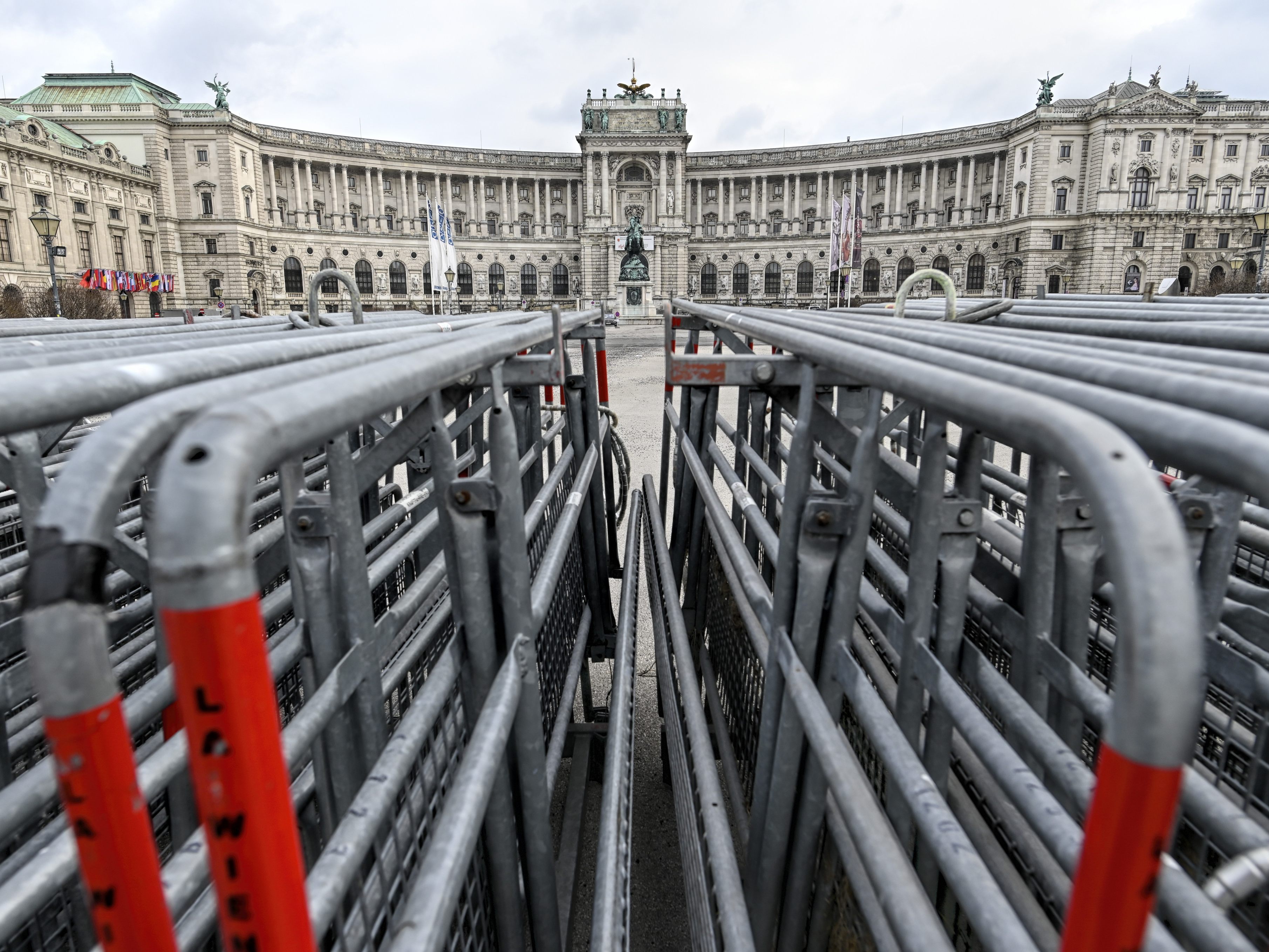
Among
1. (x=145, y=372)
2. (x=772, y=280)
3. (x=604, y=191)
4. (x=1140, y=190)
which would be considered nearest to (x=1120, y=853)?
(x=145, y=372)

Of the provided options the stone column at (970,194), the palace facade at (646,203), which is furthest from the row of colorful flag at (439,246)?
the stone column at (970,194)

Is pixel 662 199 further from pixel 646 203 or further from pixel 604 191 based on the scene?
pixel 604 191

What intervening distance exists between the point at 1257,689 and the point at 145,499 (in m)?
3.43

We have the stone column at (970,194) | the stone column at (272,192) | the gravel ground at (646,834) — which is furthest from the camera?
the stone column at (970,194)

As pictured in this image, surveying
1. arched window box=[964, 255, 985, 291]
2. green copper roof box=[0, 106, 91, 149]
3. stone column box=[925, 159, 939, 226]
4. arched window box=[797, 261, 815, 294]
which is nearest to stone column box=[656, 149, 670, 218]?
arched window box=[797, 261, 815, 294]

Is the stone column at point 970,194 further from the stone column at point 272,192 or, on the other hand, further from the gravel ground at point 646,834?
the gravel ground at point 646,834

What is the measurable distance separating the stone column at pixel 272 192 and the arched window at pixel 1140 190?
2309 inches

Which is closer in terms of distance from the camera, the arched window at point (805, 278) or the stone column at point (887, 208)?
the stone column at point (887, 208)

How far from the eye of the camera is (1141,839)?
27.2 inches

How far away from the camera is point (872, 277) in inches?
2393

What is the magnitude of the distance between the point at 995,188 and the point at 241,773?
63495 mm

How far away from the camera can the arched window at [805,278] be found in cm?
6128

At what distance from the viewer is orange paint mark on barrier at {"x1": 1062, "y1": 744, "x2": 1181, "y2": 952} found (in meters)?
0.67

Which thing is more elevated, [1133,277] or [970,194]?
[970,194]
